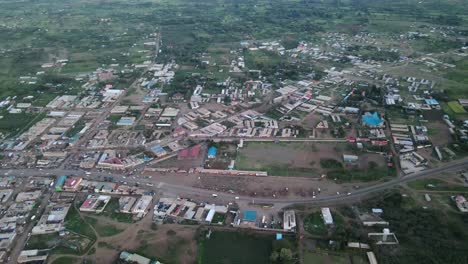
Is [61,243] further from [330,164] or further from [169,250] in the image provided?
[330,164]

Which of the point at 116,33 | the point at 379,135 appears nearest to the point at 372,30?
the point at 379,135

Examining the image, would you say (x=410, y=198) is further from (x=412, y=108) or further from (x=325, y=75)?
(x=325, y=75)

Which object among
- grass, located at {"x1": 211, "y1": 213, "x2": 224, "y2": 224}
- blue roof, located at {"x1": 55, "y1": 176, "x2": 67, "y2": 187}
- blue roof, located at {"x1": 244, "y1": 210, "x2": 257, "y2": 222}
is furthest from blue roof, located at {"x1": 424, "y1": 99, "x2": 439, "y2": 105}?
blue roof, located at {"x1": 55, "y1": 176, "x2": 67, "y2": 187}

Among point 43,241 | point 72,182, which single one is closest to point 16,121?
point 72,182

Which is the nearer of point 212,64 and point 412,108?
point 412,108

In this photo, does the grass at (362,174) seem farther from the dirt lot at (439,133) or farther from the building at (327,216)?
the dirt lot at (439,133)

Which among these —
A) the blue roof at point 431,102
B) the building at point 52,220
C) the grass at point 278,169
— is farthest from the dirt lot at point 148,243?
the blue roof at point 431,102

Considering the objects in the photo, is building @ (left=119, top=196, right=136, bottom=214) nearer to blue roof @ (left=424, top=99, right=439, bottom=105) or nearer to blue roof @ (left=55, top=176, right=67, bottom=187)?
blue roof @ (left=55, top=176, right=67, bottom=187)
